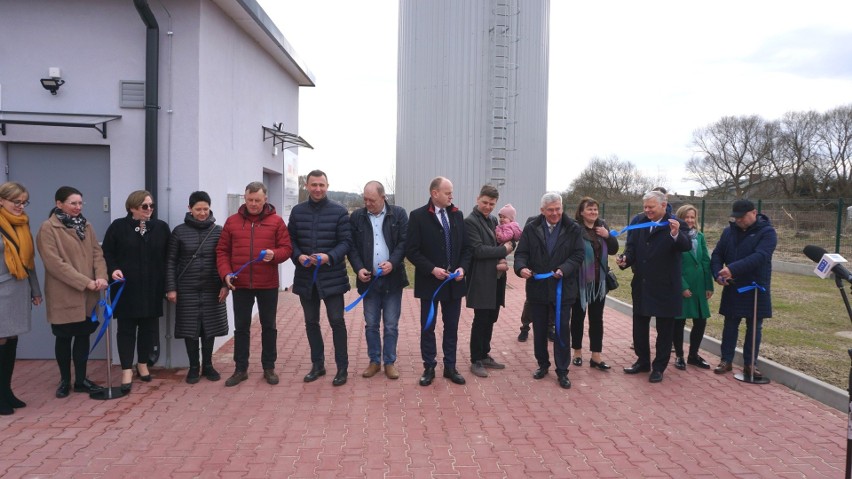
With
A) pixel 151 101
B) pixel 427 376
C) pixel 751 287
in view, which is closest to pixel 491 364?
pixel 427 376

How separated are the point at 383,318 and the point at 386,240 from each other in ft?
2.59

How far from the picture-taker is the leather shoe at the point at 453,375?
19.0 feet

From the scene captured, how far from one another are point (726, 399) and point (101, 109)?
6.83m

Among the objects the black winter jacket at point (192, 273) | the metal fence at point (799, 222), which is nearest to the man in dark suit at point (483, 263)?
the black winter jacket at point (192, 273)

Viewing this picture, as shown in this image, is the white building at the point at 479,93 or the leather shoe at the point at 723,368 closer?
the leather shoe at the point at 723,368

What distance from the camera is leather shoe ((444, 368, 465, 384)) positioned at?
5789mm

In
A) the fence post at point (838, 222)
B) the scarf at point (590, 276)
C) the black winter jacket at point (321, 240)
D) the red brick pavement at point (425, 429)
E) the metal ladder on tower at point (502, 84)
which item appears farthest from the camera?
the metal ladder on tower at point (502, 84)

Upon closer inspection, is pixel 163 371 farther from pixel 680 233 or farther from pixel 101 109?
pixel 680 233

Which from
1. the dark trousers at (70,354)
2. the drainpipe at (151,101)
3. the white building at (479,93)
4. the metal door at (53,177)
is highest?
the white building at (479,93)

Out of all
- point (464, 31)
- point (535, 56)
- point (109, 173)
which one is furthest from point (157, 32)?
point (535, 56)

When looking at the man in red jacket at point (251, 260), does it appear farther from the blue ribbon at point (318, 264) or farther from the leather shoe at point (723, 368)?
the leather shoe at point (723, 368)

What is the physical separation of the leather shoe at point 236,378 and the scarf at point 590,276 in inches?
140

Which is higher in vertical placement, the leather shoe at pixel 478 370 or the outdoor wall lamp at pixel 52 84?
the outdoor wall lamp at pixel 52 84

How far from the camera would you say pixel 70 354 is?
17.6 feet
